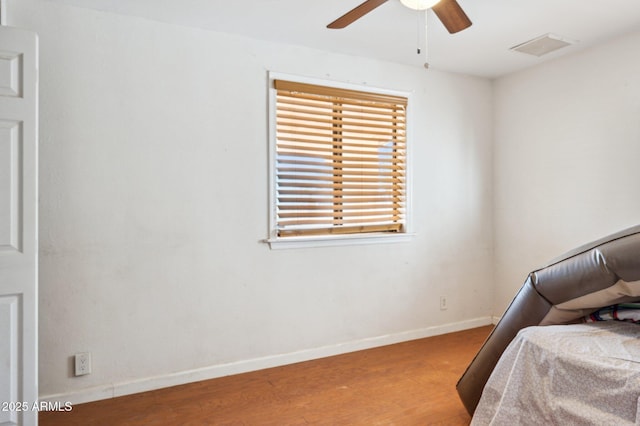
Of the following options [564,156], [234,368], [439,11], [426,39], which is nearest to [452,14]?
[439,11]

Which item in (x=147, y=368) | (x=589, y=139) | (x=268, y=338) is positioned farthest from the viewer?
(x=589, y=139)

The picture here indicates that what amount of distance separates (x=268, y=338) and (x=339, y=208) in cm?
115

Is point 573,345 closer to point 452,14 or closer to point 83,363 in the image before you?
point 452,14

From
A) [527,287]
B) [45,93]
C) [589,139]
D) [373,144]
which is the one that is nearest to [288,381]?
[527,287]

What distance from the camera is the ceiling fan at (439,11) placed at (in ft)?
6.52

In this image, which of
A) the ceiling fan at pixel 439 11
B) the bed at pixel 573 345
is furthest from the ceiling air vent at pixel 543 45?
the bed at pixel 573 345

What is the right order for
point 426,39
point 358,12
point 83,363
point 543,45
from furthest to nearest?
1. point 543,45
2. point 426,39
3. point 83,363
4. point 358,12

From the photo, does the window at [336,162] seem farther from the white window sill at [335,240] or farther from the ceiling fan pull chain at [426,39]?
the ceiling fan pull chain at [426,39]

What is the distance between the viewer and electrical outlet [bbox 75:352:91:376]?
251 centimetres

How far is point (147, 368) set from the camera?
107 inches

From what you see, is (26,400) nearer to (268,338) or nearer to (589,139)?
(268,338)

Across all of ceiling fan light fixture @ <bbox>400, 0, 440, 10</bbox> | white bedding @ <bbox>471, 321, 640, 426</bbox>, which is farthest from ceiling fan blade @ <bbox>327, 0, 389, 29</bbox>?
white bedding @ <bbox>471, 321, 640, 426</bbox>

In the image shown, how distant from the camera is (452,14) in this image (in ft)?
6.74

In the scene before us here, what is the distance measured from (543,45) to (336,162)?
184cm
